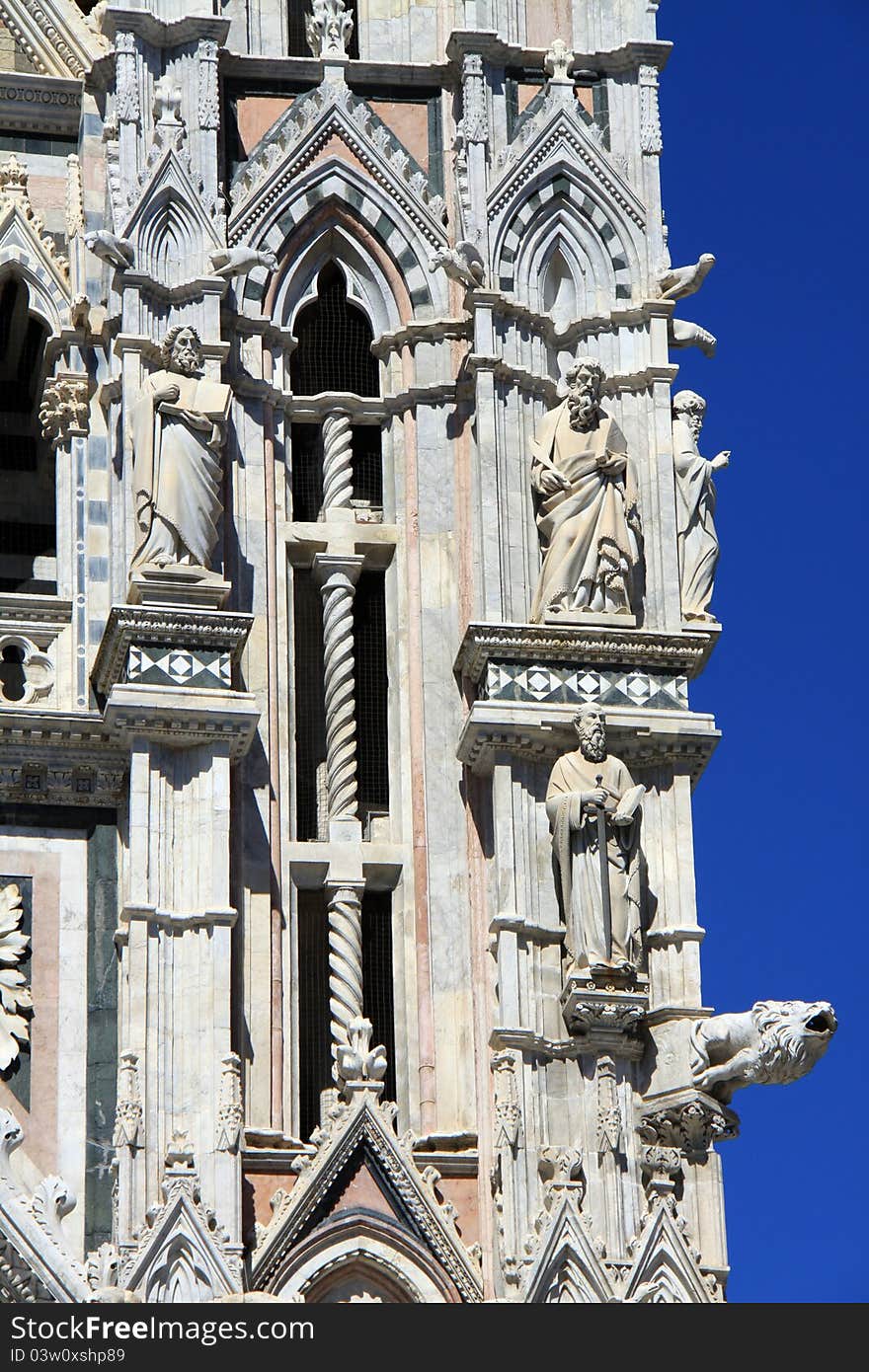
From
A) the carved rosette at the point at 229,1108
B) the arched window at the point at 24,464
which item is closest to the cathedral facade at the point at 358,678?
the carved rosette at the point at 229,1108

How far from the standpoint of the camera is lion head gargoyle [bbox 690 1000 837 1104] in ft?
87.7

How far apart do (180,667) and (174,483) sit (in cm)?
111

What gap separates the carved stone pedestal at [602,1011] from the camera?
1053 inches

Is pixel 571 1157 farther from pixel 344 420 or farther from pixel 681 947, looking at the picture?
pixel 344 420

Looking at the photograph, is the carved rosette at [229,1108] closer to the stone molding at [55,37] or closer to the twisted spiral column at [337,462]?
the twisted spiral column at [337,462]

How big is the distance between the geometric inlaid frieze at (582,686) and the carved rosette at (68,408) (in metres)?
3.27

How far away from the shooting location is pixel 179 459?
27719 millimetres

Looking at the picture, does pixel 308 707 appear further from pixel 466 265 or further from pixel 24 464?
pixel 24 464

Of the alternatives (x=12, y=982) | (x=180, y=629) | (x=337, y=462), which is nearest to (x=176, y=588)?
(x=180, y=629)

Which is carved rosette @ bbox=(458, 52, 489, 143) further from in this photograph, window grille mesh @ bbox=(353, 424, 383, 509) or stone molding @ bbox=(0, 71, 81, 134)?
stone molding @ bbox=(0, 71, 81, 134)

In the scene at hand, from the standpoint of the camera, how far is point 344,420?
28.9 meters

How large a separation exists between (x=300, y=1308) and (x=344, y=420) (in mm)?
6968

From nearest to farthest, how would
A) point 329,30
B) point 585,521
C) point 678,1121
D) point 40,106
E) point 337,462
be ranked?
point 678,1121
point 585,521
point 337,462
point 329,30
point 40,106

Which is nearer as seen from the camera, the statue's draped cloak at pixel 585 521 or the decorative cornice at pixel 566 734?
the decorative cornice at pixel 566 734
